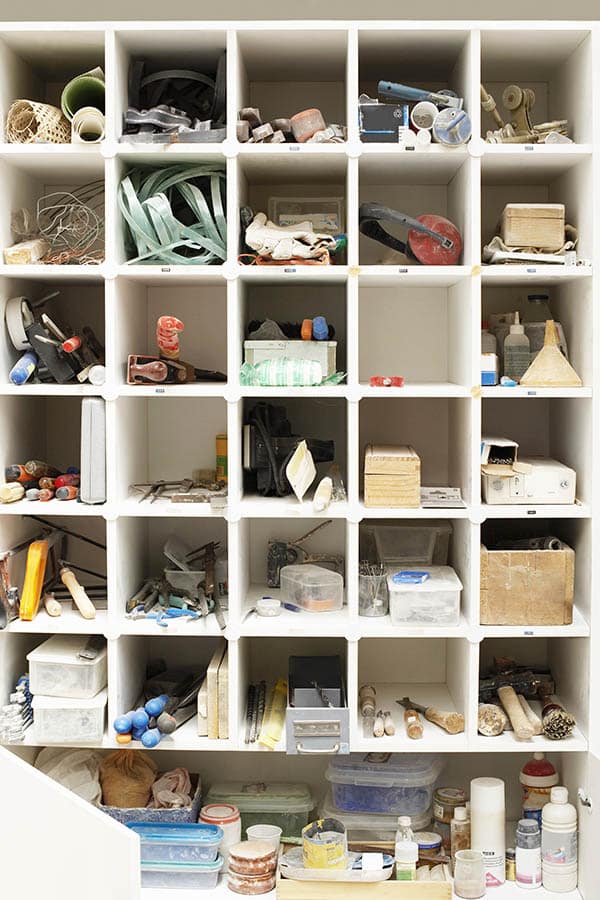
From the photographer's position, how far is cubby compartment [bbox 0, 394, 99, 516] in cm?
288

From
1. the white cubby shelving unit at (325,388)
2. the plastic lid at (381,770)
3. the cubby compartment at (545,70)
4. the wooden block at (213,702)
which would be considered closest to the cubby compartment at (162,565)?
the white cubby shelving unit at (325,388)

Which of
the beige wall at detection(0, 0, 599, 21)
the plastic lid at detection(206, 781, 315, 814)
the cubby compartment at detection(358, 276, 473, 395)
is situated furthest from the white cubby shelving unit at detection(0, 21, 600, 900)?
the beige wall at detection(0, 0, 599, 21)

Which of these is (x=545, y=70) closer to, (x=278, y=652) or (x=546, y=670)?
(x=546, y=670)

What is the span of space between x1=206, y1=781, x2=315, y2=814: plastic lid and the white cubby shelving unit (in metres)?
0.12

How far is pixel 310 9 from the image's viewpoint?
3.22 metres

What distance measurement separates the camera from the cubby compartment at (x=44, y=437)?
9.44ft

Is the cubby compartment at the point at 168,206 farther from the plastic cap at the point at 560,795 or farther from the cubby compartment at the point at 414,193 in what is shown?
the plastic cap at the point at 560,795

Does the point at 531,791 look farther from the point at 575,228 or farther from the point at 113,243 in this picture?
the point at 113,243

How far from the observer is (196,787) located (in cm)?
317

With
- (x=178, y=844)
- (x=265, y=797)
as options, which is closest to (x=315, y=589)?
(x=265, y=797)

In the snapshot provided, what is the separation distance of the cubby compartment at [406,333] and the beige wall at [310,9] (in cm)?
86

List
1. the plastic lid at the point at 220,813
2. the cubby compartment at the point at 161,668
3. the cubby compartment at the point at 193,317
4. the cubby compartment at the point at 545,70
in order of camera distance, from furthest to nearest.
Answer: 1. the cubby compartment at the point at 193,317
2. the plastic lid at the point at 220,813
3. the cubby compartment at the point at 161,668
4. the cubby compartment at the point at 545,70

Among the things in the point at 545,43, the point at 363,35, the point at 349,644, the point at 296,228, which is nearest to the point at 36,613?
the point at 349,644

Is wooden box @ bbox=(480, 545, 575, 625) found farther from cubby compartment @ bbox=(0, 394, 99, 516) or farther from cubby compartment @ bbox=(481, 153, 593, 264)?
cubby compartment @ bbox=(0, 394, 99, 516)
